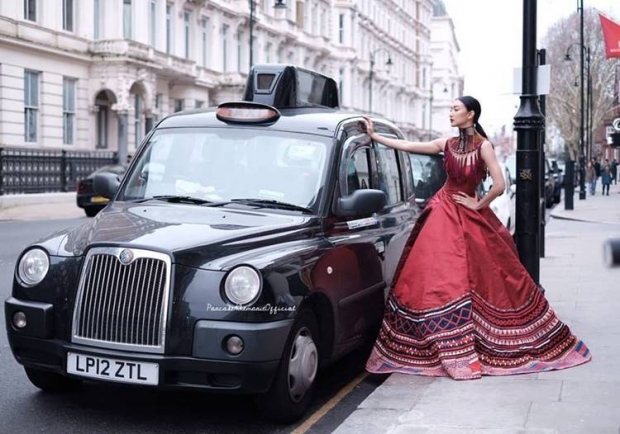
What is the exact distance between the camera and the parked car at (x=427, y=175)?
36.3ft

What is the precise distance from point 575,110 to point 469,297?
2507 inches

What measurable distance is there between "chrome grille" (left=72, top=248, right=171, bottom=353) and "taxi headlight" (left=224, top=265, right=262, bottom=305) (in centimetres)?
34

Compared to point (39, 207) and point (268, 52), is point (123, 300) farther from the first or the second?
point (268, 52)

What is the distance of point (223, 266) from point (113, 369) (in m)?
0.83

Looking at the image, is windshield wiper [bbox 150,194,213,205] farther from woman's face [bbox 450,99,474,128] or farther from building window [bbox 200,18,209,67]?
building window [bbox 200,18,209,67]

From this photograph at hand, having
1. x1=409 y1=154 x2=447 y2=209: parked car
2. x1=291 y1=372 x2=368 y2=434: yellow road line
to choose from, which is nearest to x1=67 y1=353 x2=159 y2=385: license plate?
x1=291 y1=372 x2=368 y2=434: yellow road line

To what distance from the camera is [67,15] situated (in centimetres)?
3397

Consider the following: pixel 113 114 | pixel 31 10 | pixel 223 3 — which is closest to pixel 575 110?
pixel 223 3

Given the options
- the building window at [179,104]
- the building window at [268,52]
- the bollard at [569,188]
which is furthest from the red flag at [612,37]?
the building window at [268,52]

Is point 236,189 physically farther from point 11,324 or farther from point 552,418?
point 552,418

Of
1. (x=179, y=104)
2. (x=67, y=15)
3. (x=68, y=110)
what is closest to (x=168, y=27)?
(x=179, y=104)

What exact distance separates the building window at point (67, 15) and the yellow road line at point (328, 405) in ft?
98.0

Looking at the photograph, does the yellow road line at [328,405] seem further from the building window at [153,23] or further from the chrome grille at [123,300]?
the building window at [153,23]

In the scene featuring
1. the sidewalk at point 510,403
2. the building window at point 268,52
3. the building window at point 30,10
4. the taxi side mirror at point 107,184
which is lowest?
the sidewalk at point 510,403
